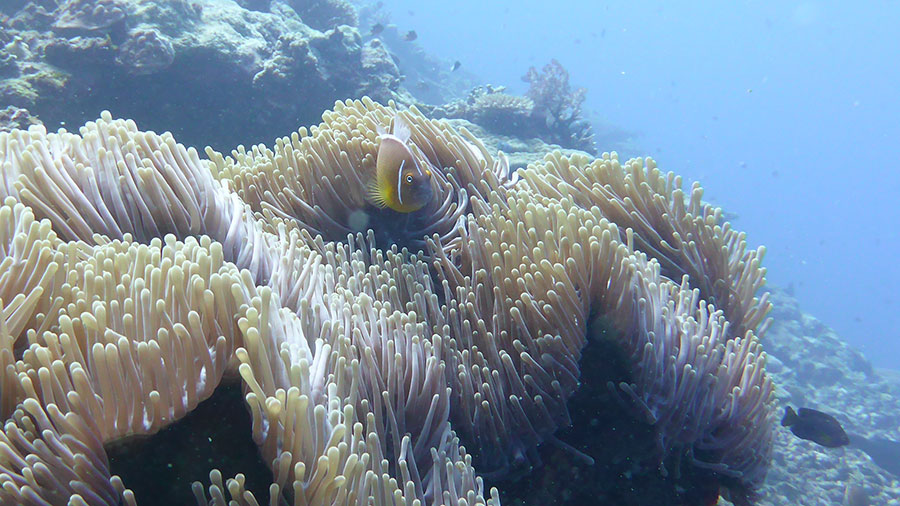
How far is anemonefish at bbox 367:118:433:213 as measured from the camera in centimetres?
279

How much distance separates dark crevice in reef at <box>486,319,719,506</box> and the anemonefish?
47.8 inches

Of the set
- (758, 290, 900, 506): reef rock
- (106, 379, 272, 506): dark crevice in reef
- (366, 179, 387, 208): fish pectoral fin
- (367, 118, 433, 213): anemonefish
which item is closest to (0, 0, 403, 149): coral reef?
(366, 179, 387, 208): fish pectoral fin

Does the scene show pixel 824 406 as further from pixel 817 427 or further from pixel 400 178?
pixel 400 178

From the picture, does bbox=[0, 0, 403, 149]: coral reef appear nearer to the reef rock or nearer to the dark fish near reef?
the dark fish near reef

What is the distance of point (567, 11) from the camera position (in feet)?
602

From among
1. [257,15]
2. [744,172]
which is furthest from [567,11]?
[257,15]

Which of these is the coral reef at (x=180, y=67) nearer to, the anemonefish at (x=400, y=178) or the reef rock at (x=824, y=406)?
the anemonefish at (x=400, y=178)

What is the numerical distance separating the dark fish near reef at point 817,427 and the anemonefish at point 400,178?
591cm

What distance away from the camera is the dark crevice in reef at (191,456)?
140cm

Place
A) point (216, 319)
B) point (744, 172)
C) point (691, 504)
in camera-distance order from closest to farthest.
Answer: point (216, 319) → point (691, 504) → point (744, 172)

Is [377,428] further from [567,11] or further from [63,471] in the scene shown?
[567,11]

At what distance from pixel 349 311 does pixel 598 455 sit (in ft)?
4.51

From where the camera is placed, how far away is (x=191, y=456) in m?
1.44

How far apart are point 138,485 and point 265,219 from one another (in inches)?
73.5
